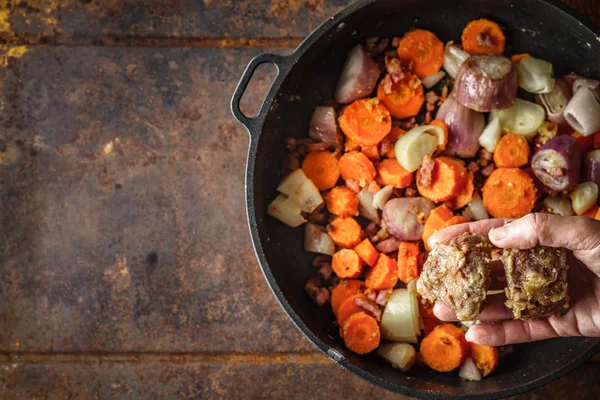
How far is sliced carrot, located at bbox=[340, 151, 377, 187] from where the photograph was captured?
262cm

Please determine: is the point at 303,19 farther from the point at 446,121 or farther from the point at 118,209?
the point at 118,209

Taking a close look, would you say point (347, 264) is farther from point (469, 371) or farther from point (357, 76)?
point (357, 76)

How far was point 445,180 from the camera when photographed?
254 centimetres

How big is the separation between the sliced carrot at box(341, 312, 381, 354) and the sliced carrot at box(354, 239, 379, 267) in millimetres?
247

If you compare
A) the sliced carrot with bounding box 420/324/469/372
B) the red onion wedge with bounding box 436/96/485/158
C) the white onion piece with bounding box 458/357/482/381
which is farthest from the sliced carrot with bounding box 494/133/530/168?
the white onion piece with bounding box 458/357/482/381

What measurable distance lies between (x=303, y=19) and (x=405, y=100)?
0.64 metres

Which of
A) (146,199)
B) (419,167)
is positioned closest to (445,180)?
(419,167)

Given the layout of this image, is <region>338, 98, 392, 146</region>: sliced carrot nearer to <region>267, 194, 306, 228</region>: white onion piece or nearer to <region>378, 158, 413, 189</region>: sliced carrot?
<region>378, 158, 413, 189</region>: sliced carrot

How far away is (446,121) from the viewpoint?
260 cm

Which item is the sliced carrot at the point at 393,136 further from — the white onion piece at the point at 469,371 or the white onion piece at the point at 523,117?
the white onion piece at the point at 469,371

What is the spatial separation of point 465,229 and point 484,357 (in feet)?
2.08

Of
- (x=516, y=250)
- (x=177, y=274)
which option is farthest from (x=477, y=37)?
(x=177, y=274)

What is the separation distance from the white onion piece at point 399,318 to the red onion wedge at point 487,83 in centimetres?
90

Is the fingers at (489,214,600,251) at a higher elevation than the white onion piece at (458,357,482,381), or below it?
higher
